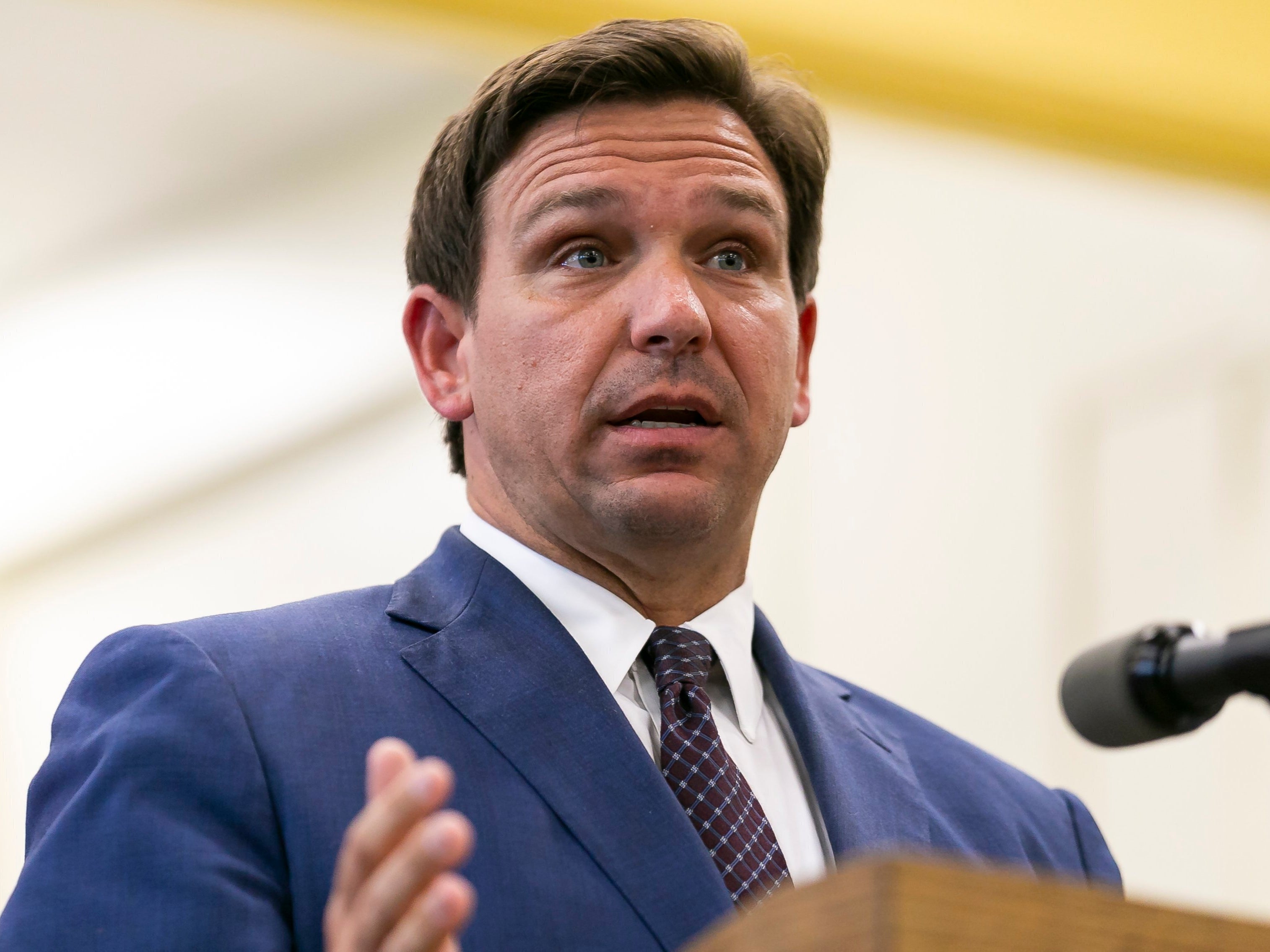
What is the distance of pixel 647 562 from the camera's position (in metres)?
1.82

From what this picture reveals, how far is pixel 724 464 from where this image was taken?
1791mm

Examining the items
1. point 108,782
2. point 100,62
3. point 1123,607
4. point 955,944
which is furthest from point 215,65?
point 955,944

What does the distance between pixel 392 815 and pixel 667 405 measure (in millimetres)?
847

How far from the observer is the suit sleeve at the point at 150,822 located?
1313 mm

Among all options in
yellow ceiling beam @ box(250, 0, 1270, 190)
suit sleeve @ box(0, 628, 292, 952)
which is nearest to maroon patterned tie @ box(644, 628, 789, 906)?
suit sleeve @ box(0, 628, 292, 952)

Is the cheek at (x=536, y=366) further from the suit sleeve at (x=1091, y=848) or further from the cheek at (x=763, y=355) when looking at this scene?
the suit sleeve at (x=1091, y=848)

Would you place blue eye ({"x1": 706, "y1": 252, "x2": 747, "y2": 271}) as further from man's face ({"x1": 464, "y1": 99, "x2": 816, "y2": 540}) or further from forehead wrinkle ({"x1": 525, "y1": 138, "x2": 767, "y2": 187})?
forehead wrinkle ({"x1": 525, "y1": 138, "x2": 767, "y2": 187})

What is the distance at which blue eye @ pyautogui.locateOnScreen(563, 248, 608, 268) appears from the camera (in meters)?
1.84

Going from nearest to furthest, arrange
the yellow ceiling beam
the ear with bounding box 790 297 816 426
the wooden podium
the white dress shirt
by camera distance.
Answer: the wooden podium
the white dress shirt
the ear with bounding box 790 297 816 426
the yellow ceiling beam

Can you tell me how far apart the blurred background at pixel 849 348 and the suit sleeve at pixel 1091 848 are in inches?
60.5

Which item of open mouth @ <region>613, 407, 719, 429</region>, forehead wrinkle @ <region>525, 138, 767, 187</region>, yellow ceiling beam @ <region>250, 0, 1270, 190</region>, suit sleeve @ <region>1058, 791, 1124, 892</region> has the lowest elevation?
suit sleeve @ <region>1058, 791, 1124, 892</region>

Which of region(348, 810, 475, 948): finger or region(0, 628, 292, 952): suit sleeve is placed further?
region(0, 628, 292, 952): suit sleeve

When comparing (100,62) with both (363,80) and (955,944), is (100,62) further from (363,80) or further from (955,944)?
(955,944)

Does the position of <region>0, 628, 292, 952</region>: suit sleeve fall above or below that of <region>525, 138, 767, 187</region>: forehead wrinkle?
below
